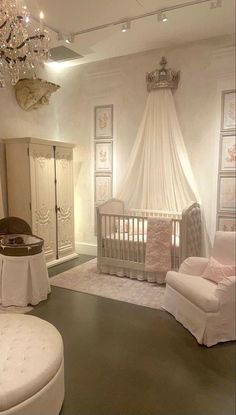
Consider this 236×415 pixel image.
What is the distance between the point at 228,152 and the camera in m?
3.85

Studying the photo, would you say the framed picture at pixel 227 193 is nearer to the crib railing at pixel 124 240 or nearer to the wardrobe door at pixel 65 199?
the crib railing at pixel 124 240

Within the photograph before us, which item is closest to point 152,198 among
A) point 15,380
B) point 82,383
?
point 82,383

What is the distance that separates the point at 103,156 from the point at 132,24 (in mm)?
1959

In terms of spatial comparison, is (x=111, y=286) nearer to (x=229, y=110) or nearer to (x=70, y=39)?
(x=229, y=110)

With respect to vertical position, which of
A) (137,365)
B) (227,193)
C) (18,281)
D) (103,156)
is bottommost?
(137,365)

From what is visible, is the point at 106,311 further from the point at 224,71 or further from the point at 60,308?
the point at 224,71

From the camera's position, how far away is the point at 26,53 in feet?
7.78

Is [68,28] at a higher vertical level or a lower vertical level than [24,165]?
higher

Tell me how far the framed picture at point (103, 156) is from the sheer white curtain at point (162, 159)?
54 centimetres

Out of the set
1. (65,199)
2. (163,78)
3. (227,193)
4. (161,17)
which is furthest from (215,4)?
(65,199)

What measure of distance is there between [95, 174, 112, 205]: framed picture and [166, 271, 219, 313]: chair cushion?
231cm

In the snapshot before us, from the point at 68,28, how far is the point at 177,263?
315 cm

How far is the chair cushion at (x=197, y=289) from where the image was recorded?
2334 millimetres

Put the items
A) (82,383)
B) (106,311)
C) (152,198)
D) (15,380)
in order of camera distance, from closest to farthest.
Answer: (15,380) < (82,383) < (106,311) < (152,198)
